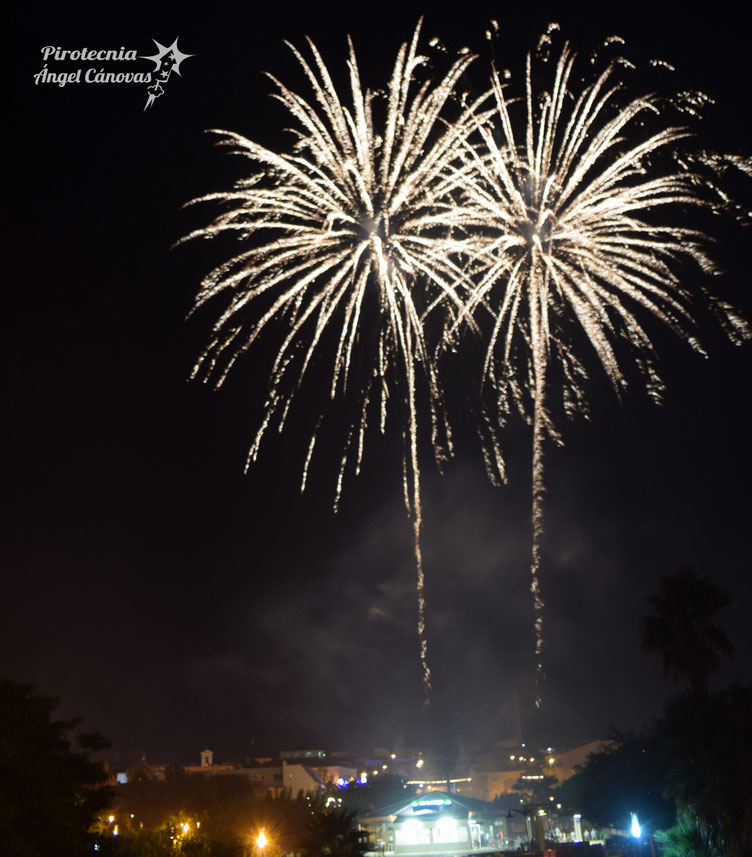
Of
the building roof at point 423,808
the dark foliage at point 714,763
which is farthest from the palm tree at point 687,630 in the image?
the building roof at point 423,808

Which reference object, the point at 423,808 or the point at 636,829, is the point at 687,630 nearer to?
the point at 636,829

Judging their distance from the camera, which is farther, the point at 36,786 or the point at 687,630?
the point at 687,630

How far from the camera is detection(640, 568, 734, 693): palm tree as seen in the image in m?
33.4

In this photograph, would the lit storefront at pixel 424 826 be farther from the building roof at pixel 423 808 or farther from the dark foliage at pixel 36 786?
the dark foliage at pixel 36 786

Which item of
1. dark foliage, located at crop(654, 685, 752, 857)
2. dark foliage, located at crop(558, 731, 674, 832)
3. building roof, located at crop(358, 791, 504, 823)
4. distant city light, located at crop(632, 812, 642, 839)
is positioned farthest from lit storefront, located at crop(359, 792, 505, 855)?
dark foliage, located at crop(654, 685, 752, 857)

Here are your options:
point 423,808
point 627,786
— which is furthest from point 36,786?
point 423,808

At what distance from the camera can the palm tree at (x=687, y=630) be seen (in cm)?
3338

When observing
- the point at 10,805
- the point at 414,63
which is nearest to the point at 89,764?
the point at 10,805

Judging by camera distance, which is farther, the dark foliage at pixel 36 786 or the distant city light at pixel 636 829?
the distant city light at pixel 636 829

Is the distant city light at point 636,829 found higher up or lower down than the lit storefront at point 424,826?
higher up

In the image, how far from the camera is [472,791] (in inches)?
5438

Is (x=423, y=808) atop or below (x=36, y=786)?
below

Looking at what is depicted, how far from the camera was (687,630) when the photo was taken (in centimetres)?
3362

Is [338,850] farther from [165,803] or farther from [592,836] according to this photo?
[592,836]
